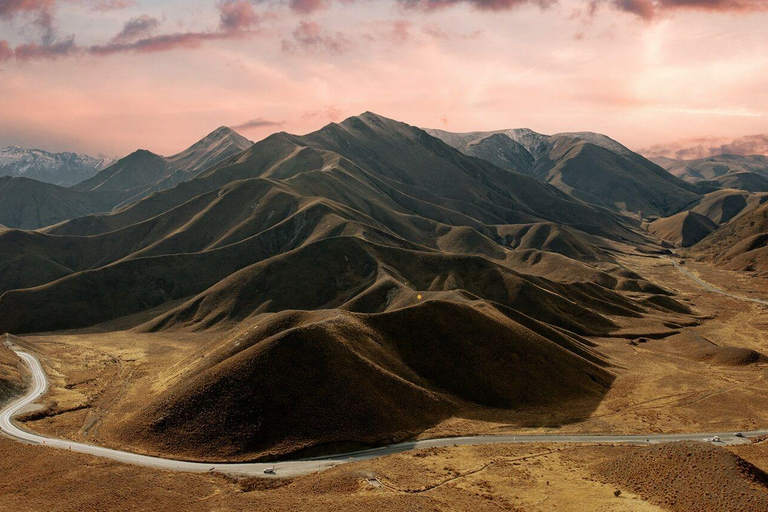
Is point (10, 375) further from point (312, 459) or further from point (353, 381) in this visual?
point (312, 459)

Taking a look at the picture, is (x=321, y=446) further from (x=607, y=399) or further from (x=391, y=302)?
(x=391, y=302)

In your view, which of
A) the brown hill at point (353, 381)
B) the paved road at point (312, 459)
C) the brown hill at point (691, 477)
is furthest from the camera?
the brown hill at point (353, 381)

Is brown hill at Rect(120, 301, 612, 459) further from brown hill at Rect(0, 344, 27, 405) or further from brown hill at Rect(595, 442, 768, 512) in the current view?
brown hill at Rect(0, 344, 27, 405)

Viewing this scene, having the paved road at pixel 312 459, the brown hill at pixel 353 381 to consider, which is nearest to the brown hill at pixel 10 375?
the paved road at pixel 312 459

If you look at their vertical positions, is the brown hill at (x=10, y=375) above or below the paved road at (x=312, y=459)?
above

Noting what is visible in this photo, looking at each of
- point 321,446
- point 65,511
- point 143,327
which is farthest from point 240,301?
point 65,511

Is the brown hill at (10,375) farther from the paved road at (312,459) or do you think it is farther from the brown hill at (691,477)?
the brown hill at (691,477)
